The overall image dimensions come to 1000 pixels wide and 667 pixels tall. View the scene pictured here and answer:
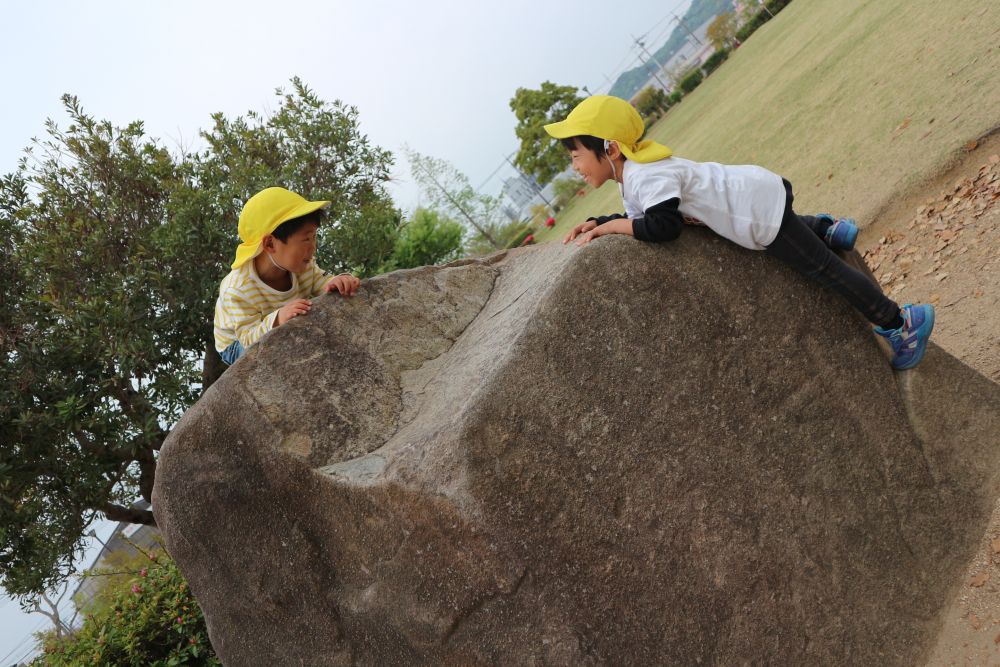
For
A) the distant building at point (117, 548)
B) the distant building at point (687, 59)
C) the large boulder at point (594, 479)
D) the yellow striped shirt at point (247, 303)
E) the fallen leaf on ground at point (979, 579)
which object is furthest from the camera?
the distant building at point (687, 59)

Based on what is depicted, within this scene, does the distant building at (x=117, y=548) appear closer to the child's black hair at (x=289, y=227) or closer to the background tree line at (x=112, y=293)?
the background tree line at (x=112, y=293)

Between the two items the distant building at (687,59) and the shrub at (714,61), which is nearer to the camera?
the shrub at (714,61)

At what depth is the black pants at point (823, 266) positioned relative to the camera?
3850mm

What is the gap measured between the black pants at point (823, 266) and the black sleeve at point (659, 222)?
578 millimetres

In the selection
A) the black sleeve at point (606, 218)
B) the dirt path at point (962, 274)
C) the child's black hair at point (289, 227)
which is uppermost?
the child's black hair at point (289, 227)

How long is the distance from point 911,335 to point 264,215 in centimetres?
363

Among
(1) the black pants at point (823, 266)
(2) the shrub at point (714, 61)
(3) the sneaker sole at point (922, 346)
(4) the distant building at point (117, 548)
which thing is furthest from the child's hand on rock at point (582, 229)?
(2) the shrub at point (714, 61)

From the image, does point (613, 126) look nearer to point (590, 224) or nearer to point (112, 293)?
point (590, 224)

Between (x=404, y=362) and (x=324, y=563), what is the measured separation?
3.80ft

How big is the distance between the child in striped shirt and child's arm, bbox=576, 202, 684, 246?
1.56 m

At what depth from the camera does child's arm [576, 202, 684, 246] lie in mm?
3678

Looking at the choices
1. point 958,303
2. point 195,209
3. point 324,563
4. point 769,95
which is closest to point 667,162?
point 324,563

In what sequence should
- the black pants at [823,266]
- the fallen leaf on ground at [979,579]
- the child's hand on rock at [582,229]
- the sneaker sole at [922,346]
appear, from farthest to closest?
1. the child's hand on rock at [582,229]
2. the sneaker sole at [922,346]
3. the black pants at [823,266]
4. the fallen leaf on ground at [979,579]

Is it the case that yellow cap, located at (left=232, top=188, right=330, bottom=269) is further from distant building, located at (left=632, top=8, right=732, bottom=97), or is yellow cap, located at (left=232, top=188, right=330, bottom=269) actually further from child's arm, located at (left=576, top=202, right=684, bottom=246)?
distant building, located at (left=632, top=8, right=732, bottom=97)
